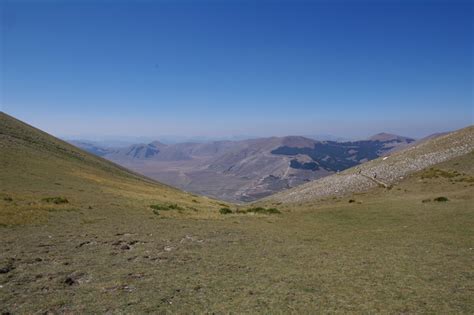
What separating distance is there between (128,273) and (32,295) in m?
3.75

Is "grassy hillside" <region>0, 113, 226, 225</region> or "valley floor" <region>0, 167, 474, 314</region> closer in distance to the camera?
"valley floor" <region>0, 167, 474, 314</region>

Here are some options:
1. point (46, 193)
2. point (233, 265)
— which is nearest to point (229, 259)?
point (233, 265)

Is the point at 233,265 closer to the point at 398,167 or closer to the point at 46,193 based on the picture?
the point at 46,193

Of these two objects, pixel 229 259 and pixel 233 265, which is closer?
Result: pixel 233 265

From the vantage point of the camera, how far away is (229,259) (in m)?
17.9

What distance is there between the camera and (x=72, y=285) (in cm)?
1357

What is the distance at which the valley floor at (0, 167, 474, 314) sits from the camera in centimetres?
1216

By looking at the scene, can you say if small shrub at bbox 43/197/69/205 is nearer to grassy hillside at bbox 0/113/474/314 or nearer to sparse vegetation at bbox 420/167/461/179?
grassy hillside at bbox 0/113/474/314

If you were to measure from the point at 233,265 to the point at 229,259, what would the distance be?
1054 mm

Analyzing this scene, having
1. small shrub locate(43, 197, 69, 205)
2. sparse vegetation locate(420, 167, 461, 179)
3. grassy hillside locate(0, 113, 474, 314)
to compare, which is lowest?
grassy hillside locate(0, 113, 474, 314)

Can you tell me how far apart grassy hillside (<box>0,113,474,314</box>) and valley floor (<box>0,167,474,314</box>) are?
2.3 inches

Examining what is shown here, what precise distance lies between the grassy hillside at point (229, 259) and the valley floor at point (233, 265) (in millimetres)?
59

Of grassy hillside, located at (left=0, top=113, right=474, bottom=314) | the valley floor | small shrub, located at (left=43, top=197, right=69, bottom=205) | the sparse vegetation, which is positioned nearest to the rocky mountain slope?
the sparse vegetation

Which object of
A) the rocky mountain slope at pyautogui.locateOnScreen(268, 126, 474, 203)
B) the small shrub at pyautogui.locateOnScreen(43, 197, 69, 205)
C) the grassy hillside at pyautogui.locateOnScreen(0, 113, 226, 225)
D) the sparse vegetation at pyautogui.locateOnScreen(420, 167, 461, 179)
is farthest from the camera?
the rocky mountain slope at pyautogui.locateOnScreen(268, 126, 474, 203)
